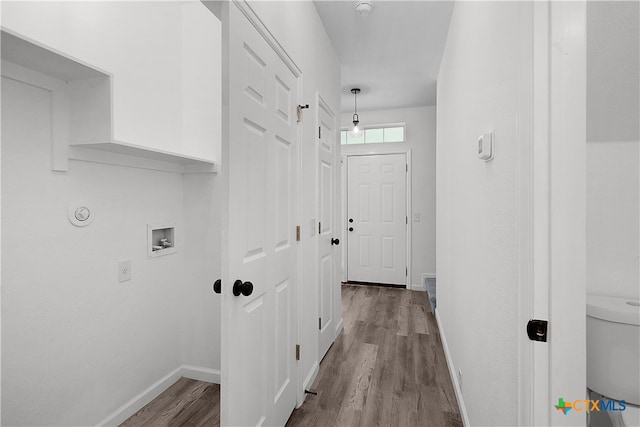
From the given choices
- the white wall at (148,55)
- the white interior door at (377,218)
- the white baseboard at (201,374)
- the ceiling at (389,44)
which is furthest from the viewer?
the white interior door at (377,218)

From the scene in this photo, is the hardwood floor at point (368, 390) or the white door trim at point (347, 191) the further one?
the white door trim at point (347, 191)

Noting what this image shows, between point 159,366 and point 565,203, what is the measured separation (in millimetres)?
2384

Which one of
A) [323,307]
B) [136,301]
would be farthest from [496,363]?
[136,301]

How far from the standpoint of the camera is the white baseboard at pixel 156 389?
6.02 ft

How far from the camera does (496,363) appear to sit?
1283 mm

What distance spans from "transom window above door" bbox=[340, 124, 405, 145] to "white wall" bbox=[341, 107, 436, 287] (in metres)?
0.12

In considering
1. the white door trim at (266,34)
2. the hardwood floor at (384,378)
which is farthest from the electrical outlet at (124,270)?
the white door trim at (266,34)

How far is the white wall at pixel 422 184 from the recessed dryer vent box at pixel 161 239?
12.1 ft

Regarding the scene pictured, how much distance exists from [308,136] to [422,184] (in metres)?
3.22

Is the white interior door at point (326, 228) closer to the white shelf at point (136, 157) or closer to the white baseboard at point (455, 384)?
the white shelf at point (136, 157)

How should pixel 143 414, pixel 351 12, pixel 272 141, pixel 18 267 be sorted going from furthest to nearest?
pixel 351 12
pixel 143 414
pixel 272 141
pixel 18 267

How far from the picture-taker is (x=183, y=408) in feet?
6.58

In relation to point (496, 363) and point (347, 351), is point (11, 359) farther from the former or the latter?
point (347, 351)

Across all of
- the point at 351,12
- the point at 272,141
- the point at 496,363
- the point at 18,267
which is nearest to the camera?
the point at 496,363
